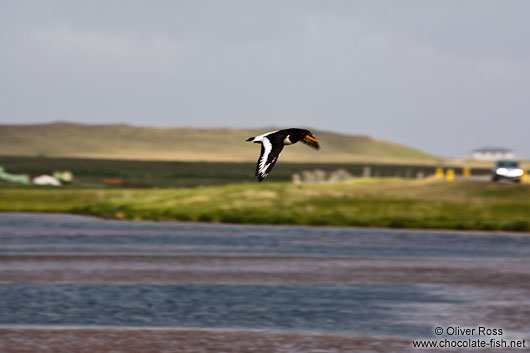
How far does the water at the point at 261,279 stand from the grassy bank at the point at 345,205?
449 cm

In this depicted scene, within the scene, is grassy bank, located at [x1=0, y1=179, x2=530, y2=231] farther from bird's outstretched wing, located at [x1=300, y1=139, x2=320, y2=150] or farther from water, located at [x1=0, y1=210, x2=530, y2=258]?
bird's outstretched wing, located at [x1=300, y1=139, x2=320, y2=150]

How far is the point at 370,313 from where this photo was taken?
20203 millimetres

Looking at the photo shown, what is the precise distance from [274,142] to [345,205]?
45197 mm

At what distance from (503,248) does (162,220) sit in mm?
22204

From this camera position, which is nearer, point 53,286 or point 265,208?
point 53,286

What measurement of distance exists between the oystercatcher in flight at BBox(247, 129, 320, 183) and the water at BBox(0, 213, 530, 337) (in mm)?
9041

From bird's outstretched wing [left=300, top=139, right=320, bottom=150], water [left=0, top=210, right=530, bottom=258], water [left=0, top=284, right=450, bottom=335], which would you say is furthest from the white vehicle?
bird's outstretched wing [left=300, top=139, right=320, bottom=150]

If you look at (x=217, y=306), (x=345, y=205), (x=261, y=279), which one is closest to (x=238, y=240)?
(x=261, y=279)

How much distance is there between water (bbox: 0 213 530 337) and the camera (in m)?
19.4

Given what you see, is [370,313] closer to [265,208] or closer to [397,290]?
[397,290]

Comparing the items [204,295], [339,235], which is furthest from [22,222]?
[204,295]

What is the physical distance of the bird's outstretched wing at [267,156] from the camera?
8750 millimetres

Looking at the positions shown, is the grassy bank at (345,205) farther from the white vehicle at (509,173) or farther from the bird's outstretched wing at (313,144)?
the bird's outstretched wing at (313,144)

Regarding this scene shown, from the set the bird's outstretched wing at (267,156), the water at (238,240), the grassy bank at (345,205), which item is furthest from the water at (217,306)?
the grassy bank at (345,205)
